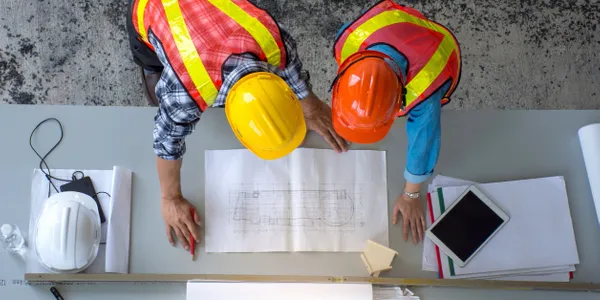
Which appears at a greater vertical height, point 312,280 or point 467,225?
→ point 467,225

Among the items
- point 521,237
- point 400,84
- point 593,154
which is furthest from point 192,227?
point 593,154

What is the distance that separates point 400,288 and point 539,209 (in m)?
0.33

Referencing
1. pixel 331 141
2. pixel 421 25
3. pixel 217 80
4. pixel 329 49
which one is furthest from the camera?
pixel 329 49

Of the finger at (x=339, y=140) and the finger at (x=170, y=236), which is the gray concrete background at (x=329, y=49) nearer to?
the finger at (x=339, y=140)

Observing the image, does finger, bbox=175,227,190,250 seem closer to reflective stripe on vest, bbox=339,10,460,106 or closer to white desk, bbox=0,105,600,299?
white desk, bbox=0,105,600,299

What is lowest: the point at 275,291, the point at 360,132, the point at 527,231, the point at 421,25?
the point at 275,291

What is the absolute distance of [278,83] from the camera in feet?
2.39

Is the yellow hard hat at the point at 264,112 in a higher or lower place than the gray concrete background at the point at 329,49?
lower

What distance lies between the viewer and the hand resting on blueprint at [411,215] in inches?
38.6

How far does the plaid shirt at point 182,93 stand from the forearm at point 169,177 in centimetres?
3

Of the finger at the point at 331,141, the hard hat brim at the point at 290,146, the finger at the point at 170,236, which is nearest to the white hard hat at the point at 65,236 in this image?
the finger at the point at 170,236

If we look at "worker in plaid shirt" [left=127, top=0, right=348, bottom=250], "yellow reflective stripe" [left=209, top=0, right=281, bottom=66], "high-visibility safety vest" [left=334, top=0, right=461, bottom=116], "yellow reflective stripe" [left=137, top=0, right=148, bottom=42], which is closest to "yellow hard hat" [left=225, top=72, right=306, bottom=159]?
"worker in plaid shirt" [left=127, top=0, right=348, bottom=250]

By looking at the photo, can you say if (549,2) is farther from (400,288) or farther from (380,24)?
(400,288)

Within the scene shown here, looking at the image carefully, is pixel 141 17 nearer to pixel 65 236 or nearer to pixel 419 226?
pixel 65 236
